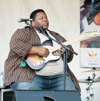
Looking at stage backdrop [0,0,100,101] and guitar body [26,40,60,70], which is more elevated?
stage backdrop [0,0,100,101]

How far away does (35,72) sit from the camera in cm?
303

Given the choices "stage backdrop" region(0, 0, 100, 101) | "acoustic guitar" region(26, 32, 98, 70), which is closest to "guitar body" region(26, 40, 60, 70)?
"acoustic guitar" region(26, 32, 98, 70)

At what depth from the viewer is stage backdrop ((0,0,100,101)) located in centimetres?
477

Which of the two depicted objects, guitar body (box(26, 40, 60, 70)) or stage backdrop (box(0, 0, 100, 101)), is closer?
guitar body (box(26, 40, 60, 70))

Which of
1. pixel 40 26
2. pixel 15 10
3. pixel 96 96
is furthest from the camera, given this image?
pixel 96 96

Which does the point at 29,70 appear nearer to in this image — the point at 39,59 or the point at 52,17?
the point at 39,59

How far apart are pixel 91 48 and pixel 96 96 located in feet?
2.77

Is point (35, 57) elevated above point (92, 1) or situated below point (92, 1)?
below

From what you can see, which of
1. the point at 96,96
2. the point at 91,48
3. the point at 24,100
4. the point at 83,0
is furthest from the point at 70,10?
the point at 24,100

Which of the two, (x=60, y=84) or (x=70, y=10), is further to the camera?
(x=70, y=10)

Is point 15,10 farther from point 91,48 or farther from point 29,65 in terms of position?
point 29,65

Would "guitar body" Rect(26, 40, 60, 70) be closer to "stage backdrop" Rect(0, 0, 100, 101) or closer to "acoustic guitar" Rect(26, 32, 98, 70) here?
"acoustic guitar" Rect(26, 32, 98, 70)

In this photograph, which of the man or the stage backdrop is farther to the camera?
the stage backdrop

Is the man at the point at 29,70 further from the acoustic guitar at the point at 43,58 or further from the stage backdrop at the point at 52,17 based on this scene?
the stage backdrop at the point at 52,17
